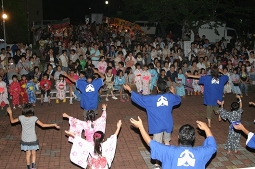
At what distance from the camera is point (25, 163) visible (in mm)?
7289

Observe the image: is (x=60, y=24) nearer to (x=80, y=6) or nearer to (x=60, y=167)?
(x=60, y=167)

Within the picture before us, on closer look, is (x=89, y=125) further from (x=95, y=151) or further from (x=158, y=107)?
(x=158, y=107)

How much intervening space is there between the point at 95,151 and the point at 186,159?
6.80 feet

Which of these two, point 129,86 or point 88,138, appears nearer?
point 88,138

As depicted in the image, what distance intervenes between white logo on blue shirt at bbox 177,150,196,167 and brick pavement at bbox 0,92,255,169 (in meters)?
3.40

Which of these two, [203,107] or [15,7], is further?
[15,7]

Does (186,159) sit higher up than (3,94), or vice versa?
(186,159)

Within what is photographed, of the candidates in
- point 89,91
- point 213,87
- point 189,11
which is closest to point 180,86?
point 213,87

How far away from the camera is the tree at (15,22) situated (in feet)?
66.4

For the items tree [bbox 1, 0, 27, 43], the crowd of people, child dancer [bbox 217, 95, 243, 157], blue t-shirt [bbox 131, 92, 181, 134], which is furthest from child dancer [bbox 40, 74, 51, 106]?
tree [bbox 1, 0, 27, 43]

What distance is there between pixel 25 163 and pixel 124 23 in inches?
875

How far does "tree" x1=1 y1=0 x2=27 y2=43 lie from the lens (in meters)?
20.2

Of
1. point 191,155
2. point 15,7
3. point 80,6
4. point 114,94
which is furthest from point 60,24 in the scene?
point 80,6

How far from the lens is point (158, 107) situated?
643 centimetres
